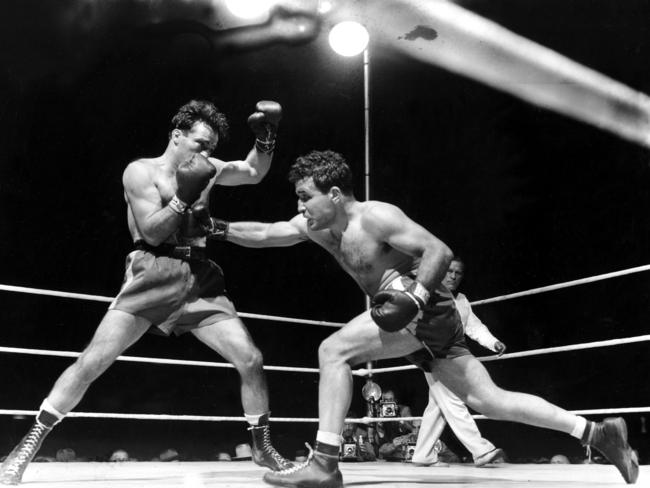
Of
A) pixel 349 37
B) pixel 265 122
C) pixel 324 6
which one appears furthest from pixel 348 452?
pixel 324 6

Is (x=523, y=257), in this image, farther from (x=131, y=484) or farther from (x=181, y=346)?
(x=131, y=484)

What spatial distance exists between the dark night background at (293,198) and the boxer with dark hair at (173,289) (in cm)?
185

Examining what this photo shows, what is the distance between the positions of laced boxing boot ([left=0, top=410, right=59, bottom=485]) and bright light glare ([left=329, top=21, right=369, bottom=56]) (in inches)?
131

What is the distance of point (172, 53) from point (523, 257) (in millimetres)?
2594

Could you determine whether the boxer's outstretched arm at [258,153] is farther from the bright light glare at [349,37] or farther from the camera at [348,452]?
the bright light glare at [349,37]

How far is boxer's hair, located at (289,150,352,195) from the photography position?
234 centimetres

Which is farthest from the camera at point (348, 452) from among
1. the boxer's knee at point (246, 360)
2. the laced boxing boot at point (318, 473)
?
the laced boxing boot at point (318, 473)

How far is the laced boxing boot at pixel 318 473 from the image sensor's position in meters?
2.12

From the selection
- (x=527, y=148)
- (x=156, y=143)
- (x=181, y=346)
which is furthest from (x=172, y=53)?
(x=527, y=148)

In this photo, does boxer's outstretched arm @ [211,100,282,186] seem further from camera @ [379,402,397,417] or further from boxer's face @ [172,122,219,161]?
camera @ [379,402,397,417]

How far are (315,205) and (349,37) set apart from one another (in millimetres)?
2945

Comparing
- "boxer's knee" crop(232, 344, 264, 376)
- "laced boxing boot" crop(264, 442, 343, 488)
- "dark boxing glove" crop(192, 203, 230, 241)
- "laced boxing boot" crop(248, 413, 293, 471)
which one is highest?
"dark boxing glove" crop(192, 203, 230, 241)

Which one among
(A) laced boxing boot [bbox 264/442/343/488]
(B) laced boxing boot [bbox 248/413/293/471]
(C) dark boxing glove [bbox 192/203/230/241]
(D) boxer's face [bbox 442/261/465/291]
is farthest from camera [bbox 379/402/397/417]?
(A) laced boxing boot [bbox 264/442/343/488]

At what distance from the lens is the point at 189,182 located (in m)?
2.50
